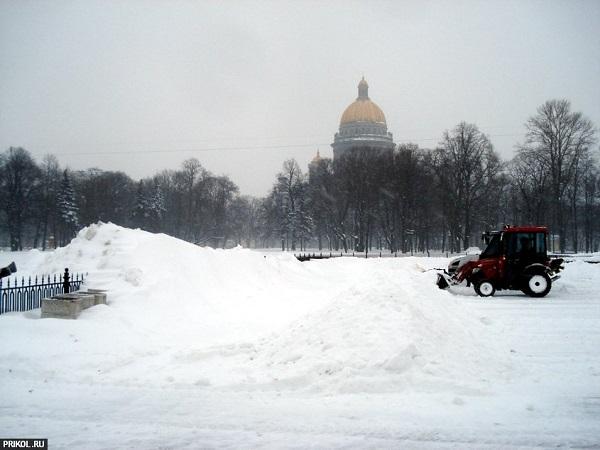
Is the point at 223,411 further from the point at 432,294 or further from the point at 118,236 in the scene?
the point at 118,236

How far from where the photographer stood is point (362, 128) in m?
113

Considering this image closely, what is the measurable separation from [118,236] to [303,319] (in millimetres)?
9662

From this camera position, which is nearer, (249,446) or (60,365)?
(249,446)

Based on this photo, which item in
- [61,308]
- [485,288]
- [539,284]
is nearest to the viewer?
[61,308]

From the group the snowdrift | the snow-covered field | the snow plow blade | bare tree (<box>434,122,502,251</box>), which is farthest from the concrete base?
bare tree (<box>434,122,502,251</box>)

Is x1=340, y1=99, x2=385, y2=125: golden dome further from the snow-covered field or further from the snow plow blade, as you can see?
the snow-covered field

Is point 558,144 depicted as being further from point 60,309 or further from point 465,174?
point 60,309

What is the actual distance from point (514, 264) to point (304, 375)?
14.6 metres

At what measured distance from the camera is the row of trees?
53375mm

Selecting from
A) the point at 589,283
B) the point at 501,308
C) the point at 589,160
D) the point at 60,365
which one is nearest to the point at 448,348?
the point at 60,365

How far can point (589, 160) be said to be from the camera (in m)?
54.2

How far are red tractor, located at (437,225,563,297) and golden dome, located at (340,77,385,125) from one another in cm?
9679

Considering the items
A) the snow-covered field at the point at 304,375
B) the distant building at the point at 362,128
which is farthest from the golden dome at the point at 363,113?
the snow-covered field at the point at 304,375

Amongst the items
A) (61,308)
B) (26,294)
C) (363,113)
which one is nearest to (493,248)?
(61,308)
